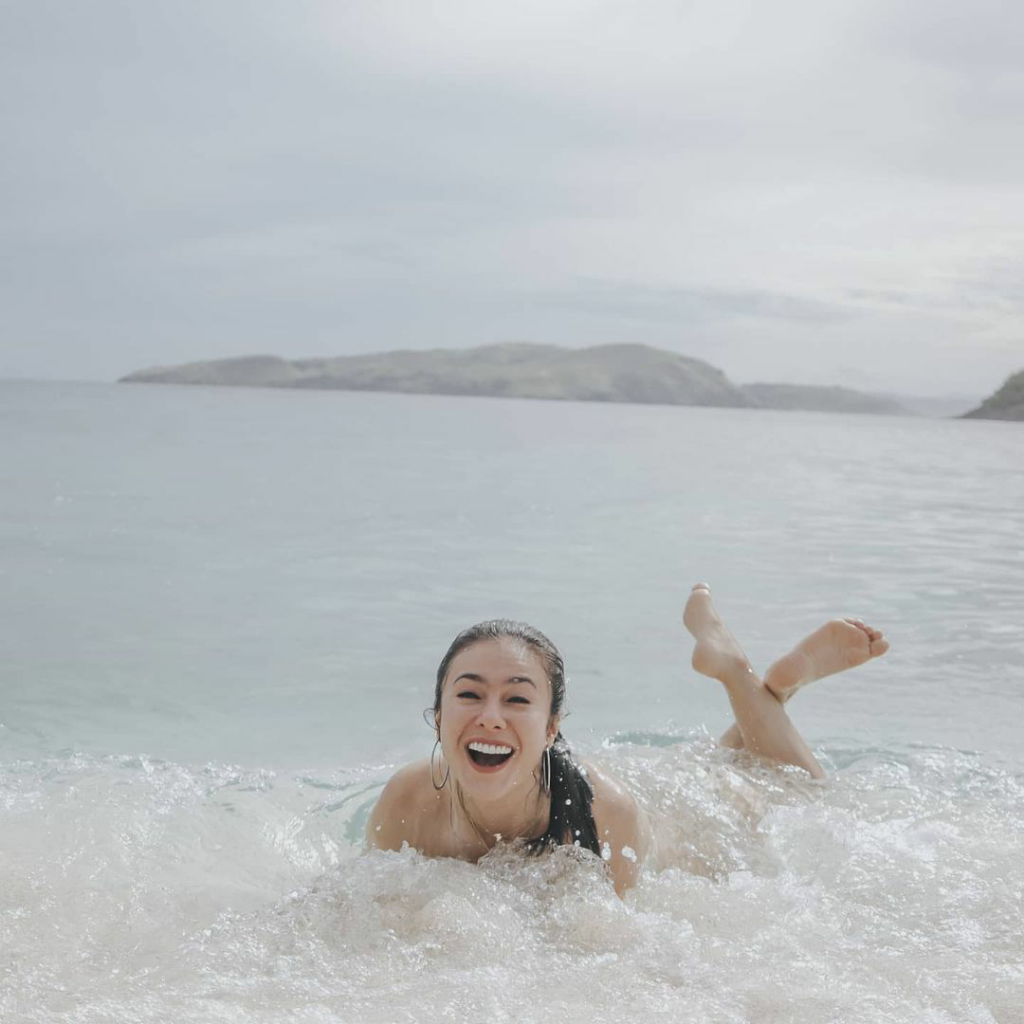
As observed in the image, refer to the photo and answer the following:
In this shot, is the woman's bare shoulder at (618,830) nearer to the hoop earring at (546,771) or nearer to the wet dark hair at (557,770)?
the wet dark hair at (557,770)

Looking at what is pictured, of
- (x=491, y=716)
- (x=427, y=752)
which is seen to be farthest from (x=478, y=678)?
(x=427, y=752)

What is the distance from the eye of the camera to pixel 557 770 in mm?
3416

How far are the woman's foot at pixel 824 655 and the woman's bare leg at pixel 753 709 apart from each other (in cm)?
9

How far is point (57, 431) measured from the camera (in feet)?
78.6

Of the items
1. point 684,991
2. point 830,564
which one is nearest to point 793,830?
point 684,991

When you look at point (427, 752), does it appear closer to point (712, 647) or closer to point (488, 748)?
point (712, 647)

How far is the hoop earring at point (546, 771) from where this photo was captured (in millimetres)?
3383

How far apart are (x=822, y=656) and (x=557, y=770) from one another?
1520 millimetres

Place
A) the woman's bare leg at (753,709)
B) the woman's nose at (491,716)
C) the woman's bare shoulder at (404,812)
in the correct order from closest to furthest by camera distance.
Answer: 1. the woman's nose at (491,716)
2. the woman's bare shoulder at (404,812)
3. the woman's bare leg at (753,709)

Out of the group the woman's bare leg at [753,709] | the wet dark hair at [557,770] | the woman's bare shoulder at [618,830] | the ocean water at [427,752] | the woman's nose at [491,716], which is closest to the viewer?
the ocean water at [427,752]

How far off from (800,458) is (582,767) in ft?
68.1

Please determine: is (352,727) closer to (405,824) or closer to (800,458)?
(405,824)

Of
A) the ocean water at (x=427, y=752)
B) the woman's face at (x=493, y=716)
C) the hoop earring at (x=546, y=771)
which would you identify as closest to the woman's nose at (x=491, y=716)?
the woman's face at (x=493, y=716)

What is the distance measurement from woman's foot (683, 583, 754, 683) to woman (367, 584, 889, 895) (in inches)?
42.2
